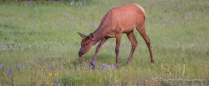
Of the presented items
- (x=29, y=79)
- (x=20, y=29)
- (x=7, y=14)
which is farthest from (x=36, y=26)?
(x=29, y=79)

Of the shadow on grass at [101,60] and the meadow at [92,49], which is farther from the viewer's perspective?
the shadow on grass at [101,60]

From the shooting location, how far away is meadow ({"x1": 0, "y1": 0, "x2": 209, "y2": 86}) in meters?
9.07

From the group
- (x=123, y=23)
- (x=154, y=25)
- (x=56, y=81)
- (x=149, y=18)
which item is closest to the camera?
(x=56, y=81)

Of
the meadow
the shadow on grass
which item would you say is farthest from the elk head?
the shadow on grass

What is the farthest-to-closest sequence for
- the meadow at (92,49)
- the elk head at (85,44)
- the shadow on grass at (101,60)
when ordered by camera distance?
the shadow on grass at (101,60)
the elk head at (85,44)
the meadow at (92,49)

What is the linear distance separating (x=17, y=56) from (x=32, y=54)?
500mm

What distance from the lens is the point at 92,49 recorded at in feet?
44.7

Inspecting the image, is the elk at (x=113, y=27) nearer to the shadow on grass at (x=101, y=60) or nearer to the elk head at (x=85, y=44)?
the elk head at (x=85, y=44)

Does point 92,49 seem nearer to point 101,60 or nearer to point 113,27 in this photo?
point 101,60

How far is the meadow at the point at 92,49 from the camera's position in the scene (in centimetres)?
907

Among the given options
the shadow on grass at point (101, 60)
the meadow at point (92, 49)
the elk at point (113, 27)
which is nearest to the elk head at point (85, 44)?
the elk at point (113, 27)

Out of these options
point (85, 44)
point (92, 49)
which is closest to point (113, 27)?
point (85, 44)

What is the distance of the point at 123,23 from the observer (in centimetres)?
1116

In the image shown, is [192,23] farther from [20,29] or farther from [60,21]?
[20,29]
